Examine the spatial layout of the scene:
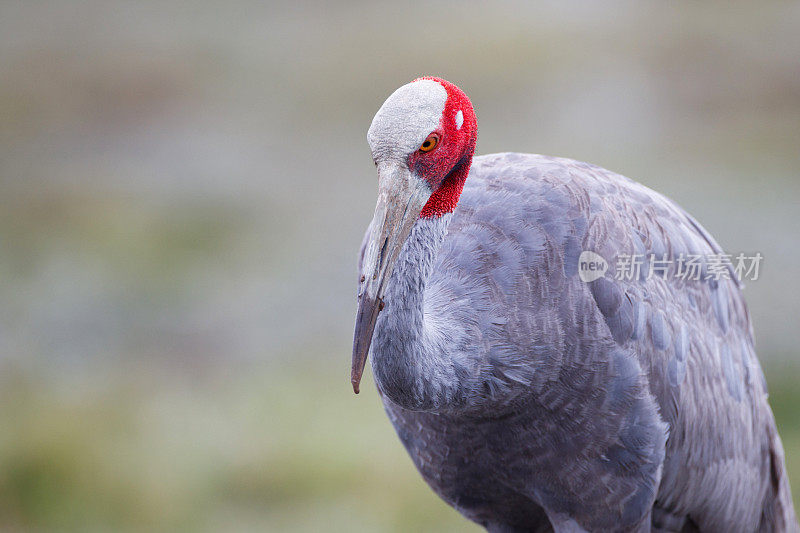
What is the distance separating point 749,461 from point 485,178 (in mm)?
1350

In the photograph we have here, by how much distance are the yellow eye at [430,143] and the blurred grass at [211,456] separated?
132 inches

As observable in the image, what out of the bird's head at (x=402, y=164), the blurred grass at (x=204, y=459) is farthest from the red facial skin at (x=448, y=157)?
the blurred grass at (x=204, y=459)

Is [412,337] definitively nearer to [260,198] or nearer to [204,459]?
[204,459]

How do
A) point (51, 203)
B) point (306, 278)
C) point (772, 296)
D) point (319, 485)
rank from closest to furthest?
1. point (319, 485)
2. point (772, 296)
3. point (306, 278)
4. point (51, 203)

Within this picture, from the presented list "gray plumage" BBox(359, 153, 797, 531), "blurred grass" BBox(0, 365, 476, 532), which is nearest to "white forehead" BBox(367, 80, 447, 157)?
"gray plumage" BBox(359, 153, 797, 531)

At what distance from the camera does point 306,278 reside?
7723mm

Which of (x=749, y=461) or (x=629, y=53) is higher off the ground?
(x=629, y=53)

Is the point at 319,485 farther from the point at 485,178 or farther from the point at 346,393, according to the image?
the point at 485,178

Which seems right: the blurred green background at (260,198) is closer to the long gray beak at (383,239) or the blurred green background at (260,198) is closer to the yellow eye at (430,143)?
the long gray beak at (383,239)

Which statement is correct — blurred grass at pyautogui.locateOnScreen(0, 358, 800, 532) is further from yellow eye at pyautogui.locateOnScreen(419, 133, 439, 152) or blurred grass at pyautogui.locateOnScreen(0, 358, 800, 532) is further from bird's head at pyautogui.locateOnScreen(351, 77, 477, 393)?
yellow eye at pyautogui.locateOnScreen(419, 133, 439, 152)

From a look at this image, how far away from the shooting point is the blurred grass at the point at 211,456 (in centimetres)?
549

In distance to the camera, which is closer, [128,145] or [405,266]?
[405,266]

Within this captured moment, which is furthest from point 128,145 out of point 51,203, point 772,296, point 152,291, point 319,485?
point 772,296

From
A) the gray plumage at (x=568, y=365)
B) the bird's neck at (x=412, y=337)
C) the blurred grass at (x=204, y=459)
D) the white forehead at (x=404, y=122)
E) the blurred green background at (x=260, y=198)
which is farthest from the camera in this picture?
the blurred green background at (x=260, y=198)
